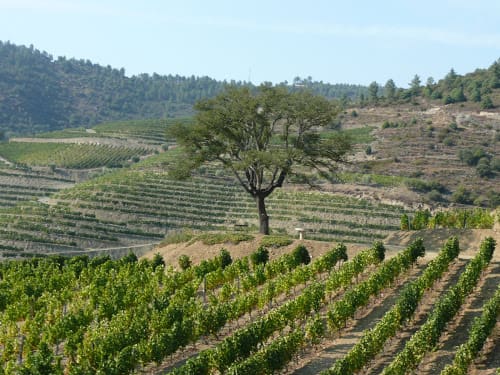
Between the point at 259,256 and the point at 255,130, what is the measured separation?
8.54 meters

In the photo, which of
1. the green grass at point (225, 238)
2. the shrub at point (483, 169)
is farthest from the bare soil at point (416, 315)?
the shrub at point (483, 169)

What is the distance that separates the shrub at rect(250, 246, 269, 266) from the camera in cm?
3741

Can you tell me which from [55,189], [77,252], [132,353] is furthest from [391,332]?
[55,189]

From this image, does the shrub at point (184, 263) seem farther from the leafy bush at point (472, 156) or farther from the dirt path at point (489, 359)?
the leafy bush at point (472, 156)

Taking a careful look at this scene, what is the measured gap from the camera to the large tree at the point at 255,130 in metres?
41.6

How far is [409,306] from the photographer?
86.7 feet

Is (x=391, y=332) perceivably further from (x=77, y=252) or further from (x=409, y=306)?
(x=77, y=252)

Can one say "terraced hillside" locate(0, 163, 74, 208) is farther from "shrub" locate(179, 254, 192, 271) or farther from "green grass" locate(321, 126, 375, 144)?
"shrub" locate(179, 254, 192, 271)

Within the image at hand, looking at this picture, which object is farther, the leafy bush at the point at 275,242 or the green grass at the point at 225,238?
the green grass at the point at 225,238

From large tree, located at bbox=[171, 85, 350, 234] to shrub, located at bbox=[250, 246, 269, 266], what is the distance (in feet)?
15.9

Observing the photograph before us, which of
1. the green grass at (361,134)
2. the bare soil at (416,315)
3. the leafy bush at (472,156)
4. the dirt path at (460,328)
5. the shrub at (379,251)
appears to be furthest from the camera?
the green grass at (361,134)

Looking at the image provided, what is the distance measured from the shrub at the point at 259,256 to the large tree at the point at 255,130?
4852mm

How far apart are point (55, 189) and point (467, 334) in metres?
69.4

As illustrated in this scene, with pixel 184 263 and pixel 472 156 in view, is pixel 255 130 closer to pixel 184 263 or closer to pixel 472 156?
pixel 184 263
